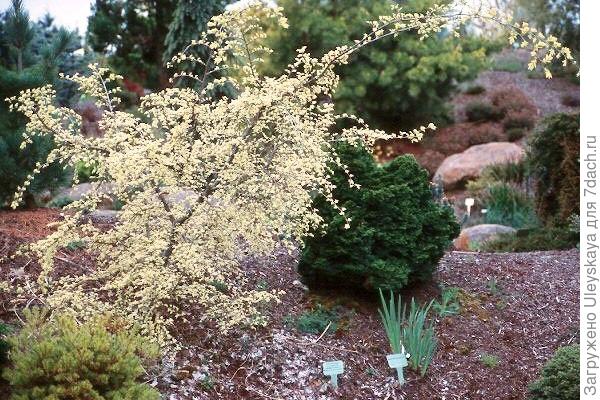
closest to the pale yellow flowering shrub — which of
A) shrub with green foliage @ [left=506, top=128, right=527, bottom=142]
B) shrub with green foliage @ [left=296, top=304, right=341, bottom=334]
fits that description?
shrub with green foliage @ [left=296, top=304, right=341, bottom=334]

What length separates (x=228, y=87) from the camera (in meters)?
9.43

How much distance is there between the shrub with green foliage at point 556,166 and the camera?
7.93 m

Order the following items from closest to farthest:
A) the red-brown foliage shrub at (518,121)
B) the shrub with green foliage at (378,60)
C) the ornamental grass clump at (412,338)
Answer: the ornamental grass clump at (412,338) < the shrub with green foliage at (378,60) < the red-brown foliage shrub at (518,121)

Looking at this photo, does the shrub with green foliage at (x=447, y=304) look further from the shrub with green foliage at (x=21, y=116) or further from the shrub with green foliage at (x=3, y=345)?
the shrub with green foliage at (x=21, y=116)

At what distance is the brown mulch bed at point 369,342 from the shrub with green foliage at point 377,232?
0.26m

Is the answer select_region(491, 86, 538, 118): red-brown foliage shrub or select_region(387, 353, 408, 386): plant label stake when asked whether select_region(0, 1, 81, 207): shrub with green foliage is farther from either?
select_region(491, 86, 538, 118): red-brown foliage shrub

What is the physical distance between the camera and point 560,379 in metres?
4.14

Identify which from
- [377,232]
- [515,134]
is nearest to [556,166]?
[377,232]

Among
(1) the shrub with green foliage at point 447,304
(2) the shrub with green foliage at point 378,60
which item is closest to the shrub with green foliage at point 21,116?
(1) the shrub with green foliage at point 447,304

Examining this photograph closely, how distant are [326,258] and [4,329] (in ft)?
6.90

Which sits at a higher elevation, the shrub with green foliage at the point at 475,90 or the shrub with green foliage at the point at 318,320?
the shrub with green foliage at the point at 475,90

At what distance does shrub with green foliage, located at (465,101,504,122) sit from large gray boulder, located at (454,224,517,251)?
8.17 m
